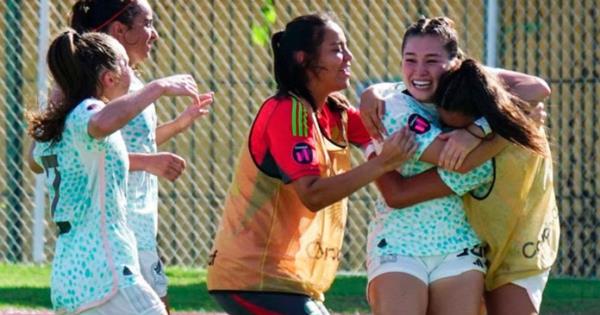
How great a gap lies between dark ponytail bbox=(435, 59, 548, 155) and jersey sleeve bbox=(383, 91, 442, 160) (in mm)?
84

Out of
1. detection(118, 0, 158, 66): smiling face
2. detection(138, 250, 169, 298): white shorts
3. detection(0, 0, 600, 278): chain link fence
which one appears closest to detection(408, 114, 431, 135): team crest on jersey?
detection(138, 250, 169, 298): white shorts

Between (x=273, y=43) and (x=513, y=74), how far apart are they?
0.89 meters

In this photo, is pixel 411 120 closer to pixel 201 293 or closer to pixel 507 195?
pixel 507 195

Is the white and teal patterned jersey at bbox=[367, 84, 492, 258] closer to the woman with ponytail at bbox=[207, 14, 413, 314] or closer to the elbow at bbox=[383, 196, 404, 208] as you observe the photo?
the elbow at bbox=[383, 196, 404, 208]

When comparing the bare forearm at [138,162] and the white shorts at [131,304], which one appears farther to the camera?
the bare forearm at [138,162]

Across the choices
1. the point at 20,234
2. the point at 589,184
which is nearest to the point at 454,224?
the point at 589,184

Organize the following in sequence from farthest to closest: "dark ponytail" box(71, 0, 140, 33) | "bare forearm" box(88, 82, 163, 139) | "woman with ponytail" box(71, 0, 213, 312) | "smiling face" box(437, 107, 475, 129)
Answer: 1. "dark ponytail" box(71, 0, 140, 33)
2. "woman with ponytail" box(71, 0, 213, 312)
3. "smiling face" box(437, 107, 475, 129)
4. "bare forearm" box(88, 82, 163, 139)

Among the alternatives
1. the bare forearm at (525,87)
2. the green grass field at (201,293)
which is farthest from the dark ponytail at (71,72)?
the green grass field at (201,293)

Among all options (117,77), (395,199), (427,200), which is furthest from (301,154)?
(117,77)

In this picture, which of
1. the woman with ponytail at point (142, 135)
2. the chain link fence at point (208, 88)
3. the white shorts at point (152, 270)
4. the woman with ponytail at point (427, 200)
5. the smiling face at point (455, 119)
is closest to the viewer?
the woman with ponytail at point (427, 200)

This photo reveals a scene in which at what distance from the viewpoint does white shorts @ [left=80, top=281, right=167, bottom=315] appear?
4.88 metres

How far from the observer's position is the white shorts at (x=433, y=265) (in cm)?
511

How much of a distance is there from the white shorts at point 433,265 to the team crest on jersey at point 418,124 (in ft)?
1.45

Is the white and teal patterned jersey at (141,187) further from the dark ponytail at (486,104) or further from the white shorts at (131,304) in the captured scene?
the dark ponytail at (486,104)
